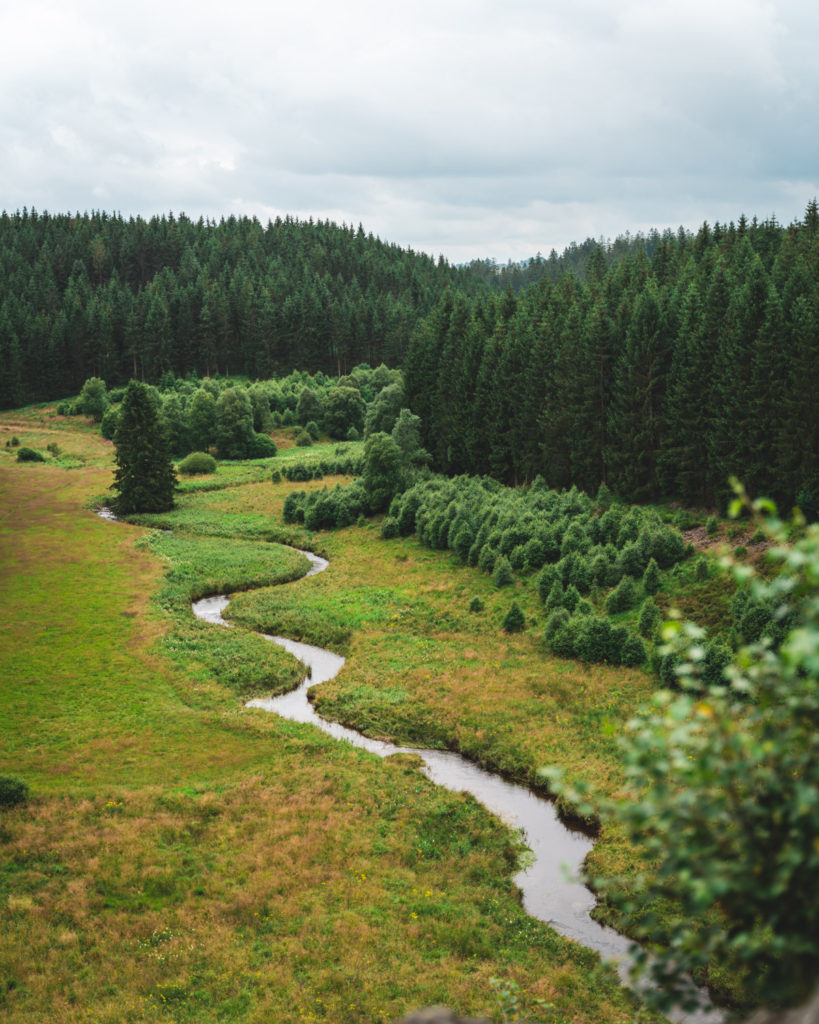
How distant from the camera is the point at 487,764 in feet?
110

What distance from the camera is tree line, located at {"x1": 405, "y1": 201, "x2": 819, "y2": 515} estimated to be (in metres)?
56.2

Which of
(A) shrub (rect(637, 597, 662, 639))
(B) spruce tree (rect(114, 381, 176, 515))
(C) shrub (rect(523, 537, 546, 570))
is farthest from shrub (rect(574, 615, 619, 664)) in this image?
(B) spruce tree (rect(114, 381, 176, 515))

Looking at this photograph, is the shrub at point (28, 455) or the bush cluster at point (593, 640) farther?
the shrub at point (28, 455)

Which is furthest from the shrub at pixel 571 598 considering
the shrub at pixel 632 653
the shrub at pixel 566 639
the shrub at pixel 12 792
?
the shrub at pixel 12 792

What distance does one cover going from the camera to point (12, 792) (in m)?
27.8

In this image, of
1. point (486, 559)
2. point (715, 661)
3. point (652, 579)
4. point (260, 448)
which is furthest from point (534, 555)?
point (260, 448)

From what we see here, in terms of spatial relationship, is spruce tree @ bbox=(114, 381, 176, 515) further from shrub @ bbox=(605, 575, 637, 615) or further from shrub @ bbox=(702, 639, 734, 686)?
shrub @ bbox=(702, 639, 734, 686)

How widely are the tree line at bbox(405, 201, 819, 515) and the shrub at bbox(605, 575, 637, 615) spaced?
1579 cm

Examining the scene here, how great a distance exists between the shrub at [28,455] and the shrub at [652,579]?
9347 centimetres

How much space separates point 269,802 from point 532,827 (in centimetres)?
1028

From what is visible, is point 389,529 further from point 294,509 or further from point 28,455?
point 28,455

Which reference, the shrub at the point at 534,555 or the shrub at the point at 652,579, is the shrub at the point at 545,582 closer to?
the shrub at the point at 534,555

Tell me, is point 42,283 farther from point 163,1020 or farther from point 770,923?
point 770,923

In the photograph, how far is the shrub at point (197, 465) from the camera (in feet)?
338
